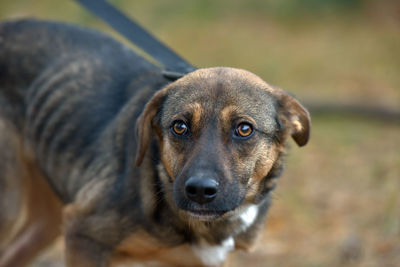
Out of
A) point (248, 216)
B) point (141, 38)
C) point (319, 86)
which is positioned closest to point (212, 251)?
point (248, 216)

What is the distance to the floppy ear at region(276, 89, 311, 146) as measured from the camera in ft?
12.9

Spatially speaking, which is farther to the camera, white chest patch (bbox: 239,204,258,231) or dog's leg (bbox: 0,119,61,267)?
dog's leg (bbox: 0,119,61,267)

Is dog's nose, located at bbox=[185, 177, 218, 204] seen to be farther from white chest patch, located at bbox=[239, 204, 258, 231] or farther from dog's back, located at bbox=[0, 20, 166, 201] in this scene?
dog's back, located at bbox=[0, 20, 166, 201]

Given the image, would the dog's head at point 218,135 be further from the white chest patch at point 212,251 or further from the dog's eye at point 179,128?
the white chest patch at point 212,251

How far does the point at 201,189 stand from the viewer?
3373 mm

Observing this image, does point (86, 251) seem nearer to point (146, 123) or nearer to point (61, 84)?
point (146, 123)

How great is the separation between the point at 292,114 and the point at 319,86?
6.10 m

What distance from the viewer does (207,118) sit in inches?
142

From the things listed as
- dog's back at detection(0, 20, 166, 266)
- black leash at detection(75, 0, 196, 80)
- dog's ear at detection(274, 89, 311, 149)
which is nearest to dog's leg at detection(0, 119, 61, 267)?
dog's back at detection(0, 20, 166, 266)

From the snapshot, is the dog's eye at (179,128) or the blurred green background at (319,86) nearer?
the dog's eye at (179,128)

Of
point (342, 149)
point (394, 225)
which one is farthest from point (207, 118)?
point (342, 149)

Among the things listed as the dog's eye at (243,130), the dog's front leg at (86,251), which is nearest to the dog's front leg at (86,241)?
the dog's front leg at (86,251)

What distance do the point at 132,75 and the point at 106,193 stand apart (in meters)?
0.96

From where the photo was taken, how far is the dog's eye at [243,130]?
364 cm
